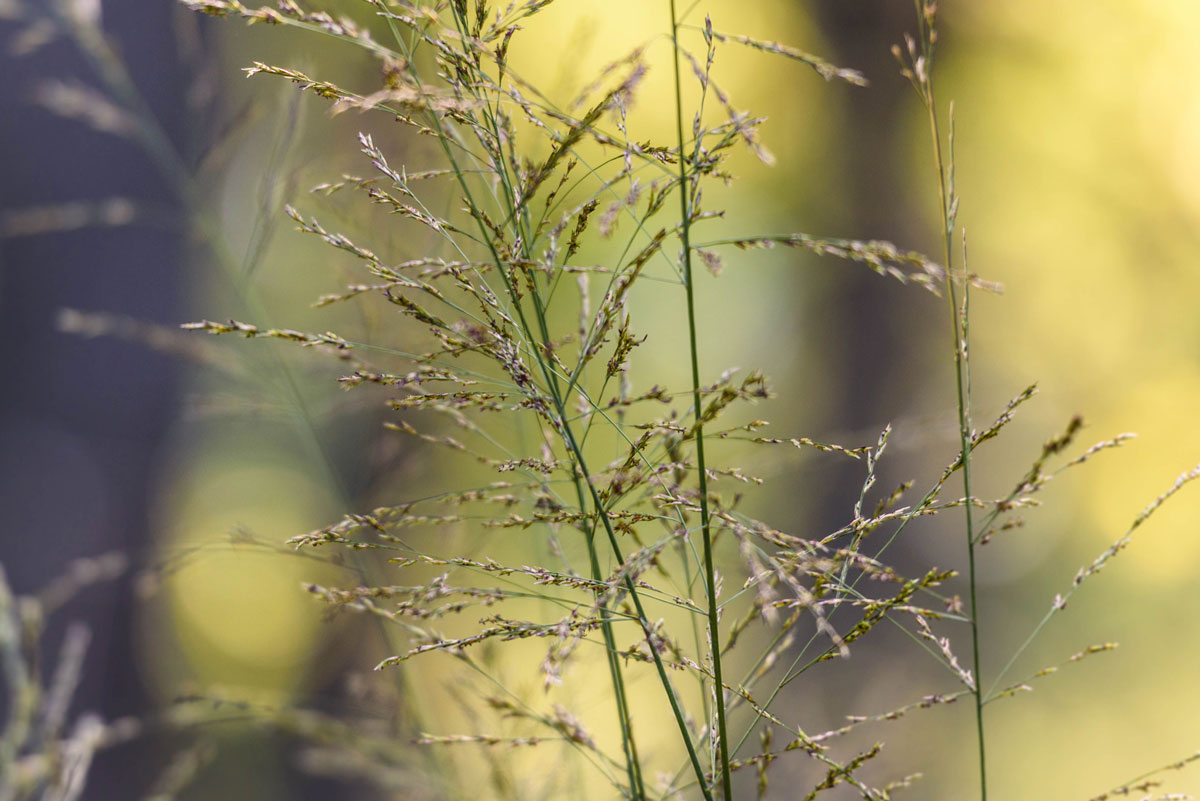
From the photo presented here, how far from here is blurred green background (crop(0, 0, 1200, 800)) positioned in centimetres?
409

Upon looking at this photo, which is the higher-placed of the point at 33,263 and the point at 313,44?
the point at 313,44

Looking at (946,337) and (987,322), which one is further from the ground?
(987,322)

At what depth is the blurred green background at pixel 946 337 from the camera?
409cm

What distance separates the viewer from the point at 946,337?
483 centimetres

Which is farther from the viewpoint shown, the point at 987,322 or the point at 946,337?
the point at 987,322

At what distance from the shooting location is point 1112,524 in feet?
18.2

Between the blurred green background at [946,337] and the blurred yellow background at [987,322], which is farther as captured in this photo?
the blurred yellow background at [987,322]

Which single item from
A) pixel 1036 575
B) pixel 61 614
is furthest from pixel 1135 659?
pixel 61 614

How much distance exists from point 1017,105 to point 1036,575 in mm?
2792

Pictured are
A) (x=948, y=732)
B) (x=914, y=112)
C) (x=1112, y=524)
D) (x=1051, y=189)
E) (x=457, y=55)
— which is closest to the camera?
(x=457, y=55)

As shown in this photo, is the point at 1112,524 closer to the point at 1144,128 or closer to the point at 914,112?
the point at 1144,128

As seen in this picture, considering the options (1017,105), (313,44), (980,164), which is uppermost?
(1017,105)

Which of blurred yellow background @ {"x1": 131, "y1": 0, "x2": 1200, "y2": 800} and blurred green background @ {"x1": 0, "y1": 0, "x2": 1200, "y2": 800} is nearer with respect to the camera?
blurred green background @ {"x1": 0, "y1": 0, "x2": 1200, "y2": 800}

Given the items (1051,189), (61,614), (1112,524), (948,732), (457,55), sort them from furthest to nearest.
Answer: (1112,524), (1051,189), (948,732), (61,614), (457,55)
